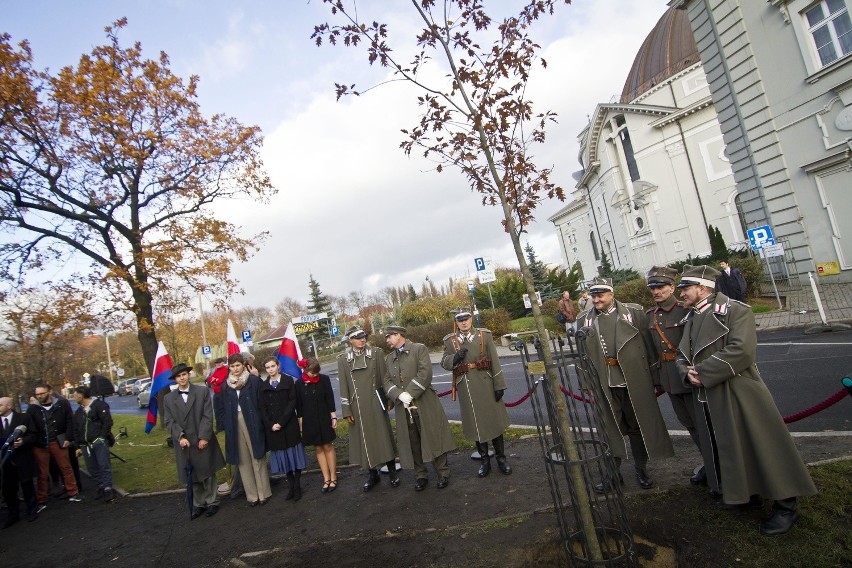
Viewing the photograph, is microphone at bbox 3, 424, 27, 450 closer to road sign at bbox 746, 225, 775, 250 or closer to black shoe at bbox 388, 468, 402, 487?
black shoe at bbox 388, 468, 402, 487

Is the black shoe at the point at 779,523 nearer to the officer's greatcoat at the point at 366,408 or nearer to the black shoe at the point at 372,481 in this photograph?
the officer's greatcoat at the point at 366,408

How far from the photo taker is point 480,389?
A: 6352mm

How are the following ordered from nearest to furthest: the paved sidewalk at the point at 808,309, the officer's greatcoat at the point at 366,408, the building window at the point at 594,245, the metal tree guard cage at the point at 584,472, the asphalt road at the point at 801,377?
the metal tree guard cage at the point at 584,472 → the asphalt road at the point at 801,377 → the officer's greatcoat at the point at 366,408 → the paved sidewalk at the point at 808,309 → the building window at the point at 594,245

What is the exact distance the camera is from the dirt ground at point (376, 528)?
407cm

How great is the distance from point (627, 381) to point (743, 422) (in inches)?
46.1

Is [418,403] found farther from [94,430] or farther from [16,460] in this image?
[16,460]

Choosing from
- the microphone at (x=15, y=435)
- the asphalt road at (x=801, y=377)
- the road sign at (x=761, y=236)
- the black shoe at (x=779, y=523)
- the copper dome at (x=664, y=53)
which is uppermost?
the copper dome at (x=664, y=53)

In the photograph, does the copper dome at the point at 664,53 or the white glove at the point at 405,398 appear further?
the copper dome at the point at 664,53

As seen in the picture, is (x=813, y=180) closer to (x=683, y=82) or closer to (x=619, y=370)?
(x=619, y=370)

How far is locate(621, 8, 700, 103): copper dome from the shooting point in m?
34.5

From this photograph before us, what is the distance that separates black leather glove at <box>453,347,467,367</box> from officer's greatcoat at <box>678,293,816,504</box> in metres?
2.96

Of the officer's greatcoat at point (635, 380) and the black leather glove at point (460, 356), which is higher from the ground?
the black leather glove at point (460, 356)

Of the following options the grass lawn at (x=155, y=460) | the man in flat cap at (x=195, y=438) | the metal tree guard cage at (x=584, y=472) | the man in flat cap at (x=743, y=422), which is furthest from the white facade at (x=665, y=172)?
the man in flat cap at (x=195, y=438)

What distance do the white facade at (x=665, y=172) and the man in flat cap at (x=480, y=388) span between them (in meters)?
31.4
